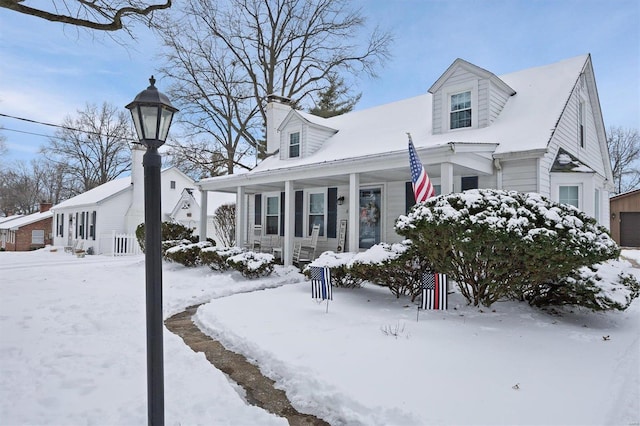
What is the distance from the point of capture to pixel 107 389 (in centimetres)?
341

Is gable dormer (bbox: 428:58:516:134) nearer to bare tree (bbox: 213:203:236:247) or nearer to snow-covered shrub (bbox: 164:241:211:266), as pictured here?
snow-covered shrub (bbox: 164:241:211:266)

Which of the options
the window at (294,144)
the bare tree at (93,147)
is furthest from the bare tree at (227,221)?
the bare tree at (93,147)

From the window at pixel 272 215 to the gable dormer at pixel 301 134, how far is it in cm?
160

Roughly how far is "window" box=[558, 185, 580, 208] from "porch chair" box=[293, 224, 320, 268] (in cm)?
655

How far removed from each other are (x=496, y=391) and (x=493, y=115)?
7.84 m

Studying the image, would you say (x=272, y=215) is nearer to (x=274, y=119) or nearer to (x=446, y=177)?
(x=274, y=119)

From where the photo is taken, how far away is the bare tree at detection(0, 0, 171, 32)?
571cm

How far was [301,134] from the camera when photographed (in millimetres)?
13000

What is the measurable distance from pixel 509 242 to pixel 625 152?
3446 centimetres

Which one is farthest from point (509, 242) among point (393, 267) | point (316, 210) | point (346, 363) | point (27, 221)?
point (27, 221)

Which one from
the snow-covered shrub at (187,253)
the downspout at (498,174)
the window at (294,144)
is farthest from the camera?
the window at (294,144)

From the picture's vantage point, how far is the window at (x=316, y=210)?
1230cm

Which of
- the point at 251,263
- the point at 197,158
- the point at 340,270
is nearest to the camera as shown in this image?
the point at 340,270

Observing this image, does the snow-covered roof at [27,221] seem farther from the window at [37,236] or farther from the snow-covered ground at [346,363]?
the snow-covered ground at [346,363]
